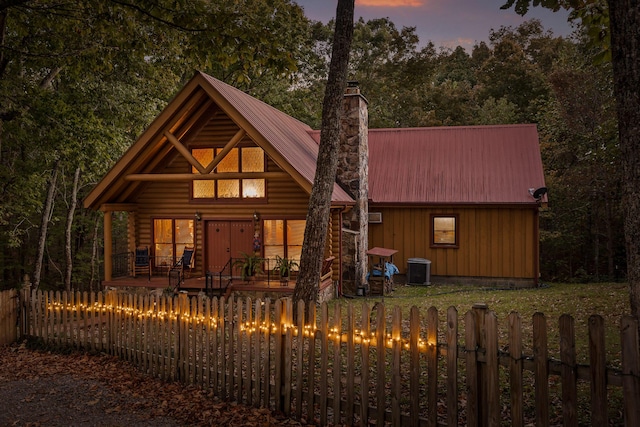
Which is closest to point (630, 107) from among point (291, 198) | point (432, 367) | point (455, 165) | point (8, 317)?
point (432, 367)

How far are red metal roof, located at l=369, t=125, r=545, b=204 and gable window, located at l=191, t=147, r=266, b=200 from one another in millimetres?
5226

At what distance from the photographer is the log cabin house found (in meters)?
16.2

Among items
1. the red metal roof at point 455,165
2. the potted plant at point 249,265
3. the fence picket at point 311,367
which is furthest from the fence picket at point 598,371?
the red metal roof at point 455,165

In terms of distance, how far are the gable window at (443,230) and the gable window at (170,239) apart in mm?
9539

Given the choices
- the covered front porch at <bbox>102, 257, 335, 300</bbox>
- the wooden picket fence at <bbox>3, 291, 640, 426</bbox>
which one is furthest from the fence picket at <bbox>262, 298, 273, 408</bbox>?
the covered front porch at <bbox>102, 257, 335, 300</bbox>

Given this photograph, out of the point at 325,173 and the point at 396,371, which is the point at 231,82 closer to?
the point at 325,173

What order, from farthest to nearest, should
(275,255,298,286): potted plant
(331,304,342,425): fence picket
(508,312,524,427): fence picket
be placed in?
1. (275,255,298,286): potted plant
2. (331,304,342,425): fence picket
3. (508,312,524,427): fence picket

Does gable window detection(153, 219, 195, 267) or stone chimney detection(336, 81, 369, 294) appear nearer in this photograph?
stone chimney detection(336, 81, 369, 294)

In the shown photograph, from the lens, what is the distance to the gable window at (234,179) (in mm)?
17609

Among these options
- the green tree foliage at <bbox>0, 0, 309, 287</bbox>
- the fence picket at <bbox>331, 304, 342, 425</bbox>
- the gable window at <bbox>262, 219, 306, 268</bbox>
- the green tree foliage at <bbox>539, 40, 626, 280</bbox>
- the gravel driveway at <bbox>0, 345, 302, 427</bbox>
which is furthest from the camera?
the green tree foliage at <bbox>539, 40, 626, 280</bbox>

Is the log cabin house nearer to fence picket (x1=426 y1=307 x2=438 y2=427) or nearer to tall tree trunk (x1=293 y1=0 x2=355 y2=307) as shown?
tall tree trunk (x1=293 y1=0 x2=355 y2=307)

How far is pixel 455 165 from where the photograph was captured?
2136 centimetres

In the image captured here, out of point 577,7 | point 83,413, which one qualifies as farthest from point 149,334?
point 577,7

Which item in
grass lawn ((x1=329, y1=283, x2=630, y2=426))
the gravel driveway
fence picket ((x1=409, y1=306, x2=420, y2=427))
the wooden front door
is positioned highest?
the wooden front door
